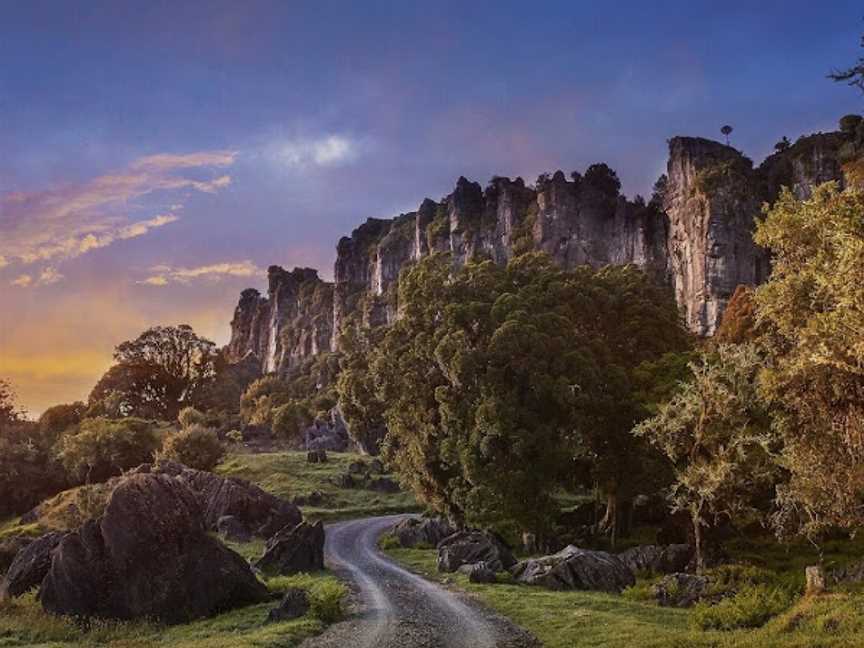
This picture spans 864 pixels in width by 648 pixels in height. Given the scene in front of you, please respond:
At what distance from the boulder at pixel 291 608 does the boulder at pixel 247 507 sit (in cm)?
2705

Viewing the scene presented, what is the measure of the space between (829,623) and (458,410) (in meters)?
25.0

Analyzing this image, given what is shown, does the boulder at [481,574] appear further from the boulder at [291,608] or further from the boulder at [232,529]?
the boulder at [232,529]

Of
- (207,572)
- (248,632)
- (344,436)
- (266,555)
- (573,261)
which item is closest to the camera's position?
(248,632)

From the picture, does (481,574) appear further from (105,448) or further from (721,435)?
(105,448)

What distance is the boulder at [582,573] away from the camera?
3168 centimetres

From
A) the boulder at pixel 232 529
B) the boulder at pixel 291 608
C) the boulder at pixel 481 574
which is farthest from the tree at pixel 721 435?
the boulder at pixel 232 529

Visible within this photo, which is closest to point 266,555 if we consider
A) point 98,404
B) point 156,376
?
point 98,404

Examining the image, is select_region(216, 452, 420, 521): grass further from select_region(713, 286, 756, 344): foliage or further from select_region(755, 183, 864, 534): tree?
select_region(755, 183, 864, 534): tree

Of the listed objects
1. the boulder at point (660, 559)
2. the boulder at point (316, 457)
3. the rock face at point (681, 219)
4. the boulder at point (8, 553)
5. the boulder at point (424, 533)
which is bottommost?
the boulder at point (424, 533)

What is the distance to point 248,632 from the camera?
76.3ft

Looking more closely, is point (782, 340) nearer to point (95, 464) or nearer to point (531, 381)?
point (531, 381)

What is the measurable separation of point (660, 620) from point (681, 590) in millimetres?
4588

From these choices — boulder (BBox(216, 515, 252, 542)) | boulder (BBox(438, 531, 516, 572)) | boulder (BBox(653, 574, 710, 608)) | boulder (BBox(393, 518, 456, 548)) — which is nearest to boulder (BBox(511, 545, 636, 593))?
boulder (BBox(653, 574, 710, 608))

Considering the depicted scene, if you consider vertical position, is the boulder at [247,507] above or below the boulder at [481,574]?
above
